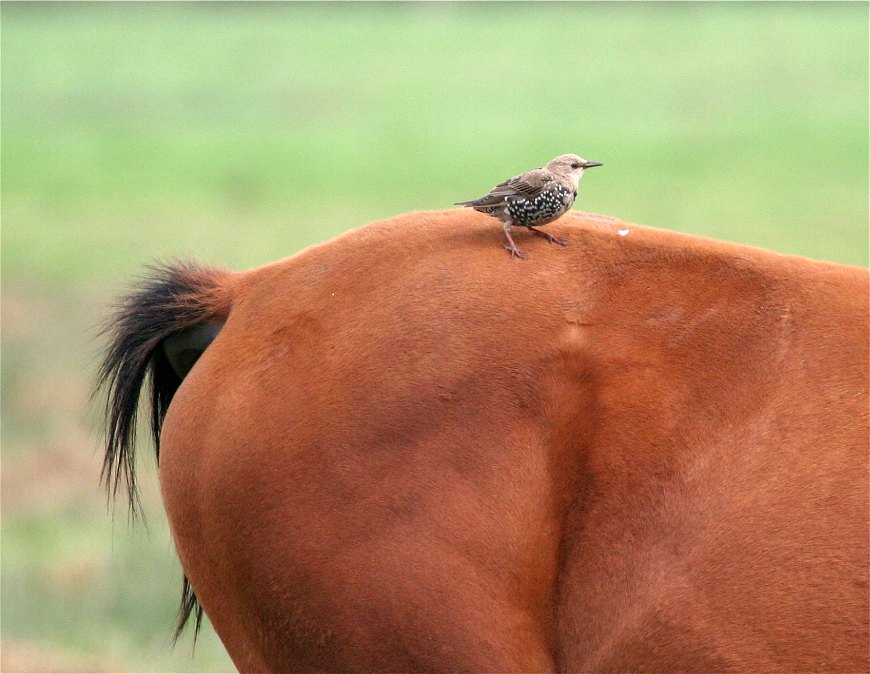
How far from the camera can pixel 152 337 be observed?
2701 millimetres

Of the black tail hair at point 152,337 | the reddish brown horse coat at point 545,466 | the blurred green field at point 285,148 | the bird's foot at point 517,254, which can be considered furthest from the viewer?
the blurred green field at point 285,148

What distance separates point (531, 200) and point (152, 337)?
101 cm

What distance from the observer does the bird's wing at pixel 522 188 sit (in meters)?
2.44

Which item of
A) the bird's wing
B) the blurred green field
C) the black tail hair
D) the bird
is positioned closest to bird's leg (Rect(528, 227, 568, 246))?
the bird

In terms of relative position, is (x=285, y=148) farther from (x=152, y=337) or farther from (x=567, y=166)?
(x=567, y=166)

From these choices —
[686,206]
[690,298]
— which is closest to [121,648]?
[690,298]

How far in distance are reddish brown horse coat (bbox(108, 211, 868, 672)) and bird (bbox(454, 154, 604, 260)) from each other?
9cm

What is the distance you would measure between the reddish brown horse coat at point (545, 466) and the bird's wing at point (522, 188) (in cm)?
14

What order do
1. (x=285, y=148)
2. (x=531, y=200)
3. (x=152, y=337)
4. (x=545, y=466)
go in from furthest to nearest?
(x=285, y=148) < (x=152, y=337) < (x=531, y=200) < (x=545, y=466)

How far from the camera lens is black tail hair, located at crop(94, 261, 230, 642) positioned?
2654 mm

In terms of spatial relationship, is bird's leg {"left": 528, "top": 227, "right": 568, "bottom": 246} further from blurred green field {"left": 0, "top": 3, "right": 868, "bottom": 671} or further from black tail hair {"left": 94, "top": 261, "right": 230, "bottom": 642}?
blurred green field {"left": 0, "top": 3, "right": 868, "bottom": 671}

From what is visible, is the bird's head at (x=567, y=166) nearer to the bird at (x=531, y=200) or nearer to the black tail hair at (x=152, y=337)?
the bird at (x=531, y=200)

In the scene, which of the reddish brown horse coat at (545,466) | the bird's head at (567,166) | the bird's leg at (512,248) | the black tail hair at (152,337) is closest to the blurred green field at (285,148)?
the black tail hair at (152,337)

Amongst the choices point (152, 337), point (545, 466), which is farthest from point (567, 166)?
point (152, 337)
